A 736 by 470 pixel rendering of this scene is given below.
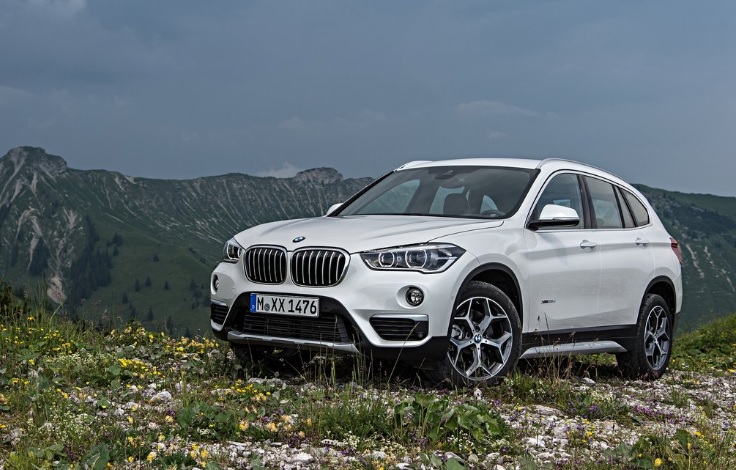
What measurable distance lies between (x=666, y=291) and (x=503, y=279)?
3553mm

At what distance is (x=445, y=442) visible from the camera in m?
5.39

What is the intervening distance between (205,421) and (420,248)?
2.48 meters

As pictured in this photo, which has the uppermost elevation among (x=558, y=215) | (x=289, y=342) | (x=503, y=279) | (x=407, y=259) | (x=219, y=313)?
(x=558, y=215)

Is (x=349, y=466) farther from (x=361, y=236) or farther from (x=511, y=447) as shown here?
(x=361, y=236)

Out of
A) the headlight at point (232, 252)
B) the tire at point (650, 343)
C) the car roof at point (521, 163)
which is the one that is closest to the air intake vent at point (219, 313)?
the headlight at point (232, 252)

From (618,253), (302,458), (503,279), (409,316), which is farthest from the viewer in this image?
(618,253)

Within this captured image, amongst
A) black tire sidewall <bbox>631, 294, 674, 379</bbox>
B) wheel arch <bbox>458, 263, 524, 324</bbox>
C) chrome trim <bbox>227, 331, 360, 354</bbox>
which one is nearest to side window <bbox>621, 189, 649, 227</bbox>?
black tire sidewall <bbox>631, 294, 674, 379</bbox>

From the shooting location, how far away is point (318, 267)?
7410 millimetres

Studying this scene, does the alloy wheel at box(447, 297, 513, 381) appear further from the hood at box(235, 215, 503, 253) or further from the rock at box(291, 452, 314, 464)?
the rock at box(291, 452, 314, 464)

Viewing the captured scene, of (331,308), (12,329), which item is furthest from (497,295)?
(12,329)

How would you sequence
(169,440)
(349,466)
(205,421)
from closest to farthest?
(349,466), (169,440), (205,421)

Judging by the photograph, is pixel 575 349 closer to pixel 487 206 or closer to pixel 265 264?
pixel 487 206

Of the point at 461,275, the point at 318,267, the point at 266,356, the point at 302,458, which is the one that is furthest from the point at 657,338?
the point at 302,458

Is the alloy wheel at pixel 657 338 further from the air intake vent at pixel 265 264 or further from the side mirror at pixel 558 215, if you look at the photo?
the air intake vent at pixel 265 264
